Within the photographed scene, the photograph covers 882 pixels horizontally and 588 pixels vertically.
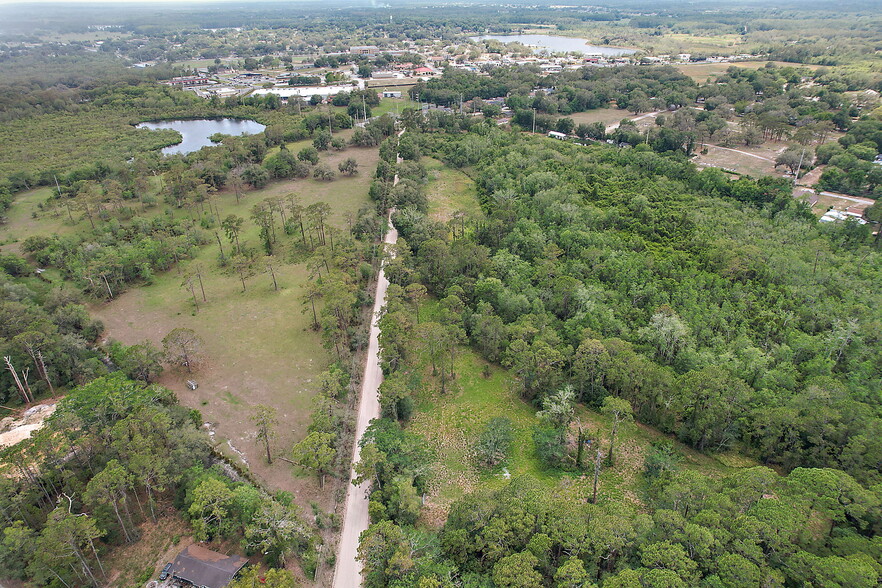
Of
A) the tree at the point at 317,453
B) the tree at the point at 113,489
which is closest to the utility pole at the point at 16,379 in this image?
the tree at the point at 113,489

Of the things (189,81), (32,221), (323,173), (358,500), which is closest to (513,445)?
(358,500)

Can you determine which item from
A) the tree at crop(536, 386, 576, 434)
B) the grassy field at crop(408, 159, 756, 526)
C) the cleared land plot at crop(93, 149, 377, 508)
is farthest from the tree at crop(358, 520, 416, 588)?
the tree at crop(536, 386, 576, 434)

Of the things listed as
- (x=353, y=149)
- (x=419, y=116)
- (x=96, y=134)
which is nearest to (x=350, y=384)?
(x=353, y=149)

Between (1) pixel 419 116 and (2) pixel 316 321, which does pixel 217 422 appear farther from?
(1) pixel 419 116

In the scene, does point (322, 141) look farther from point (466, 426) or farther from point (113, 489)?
point (113, 489)

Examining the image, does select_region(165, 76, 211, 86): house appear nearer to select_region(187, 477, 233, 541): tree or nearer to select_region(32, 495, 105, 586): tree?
select_region(187, 477, 233, 541): tree
